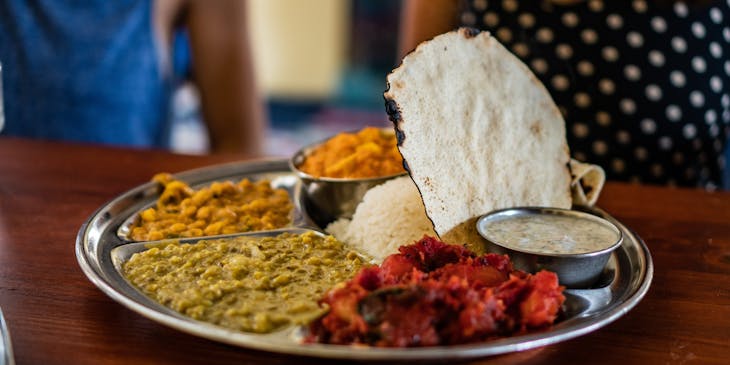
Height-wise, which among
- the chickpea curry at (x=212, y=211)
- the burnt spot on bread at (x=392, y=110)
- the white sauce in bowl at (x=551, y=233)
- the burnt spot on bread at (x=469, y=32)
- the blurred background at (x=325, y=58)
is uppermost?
the burnt spot on bread at (x=469, y=32)

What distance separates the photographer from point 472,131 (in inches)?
68.3

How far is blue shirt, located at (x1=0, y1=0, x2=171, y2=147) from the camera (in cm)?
301

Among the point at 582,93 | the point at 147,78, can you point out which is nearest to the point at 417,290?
the point at 582,93

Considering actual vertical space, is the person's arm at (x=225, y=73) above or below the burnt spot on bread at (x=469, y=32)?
below

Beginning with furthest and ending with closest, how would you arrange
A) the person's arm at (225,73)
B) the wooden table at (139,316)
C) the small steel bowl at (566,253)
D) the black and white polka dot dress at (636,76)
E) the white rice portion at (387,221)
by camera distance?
1. the person's arm at (225,73)
2. the black and white polka dot dress at (636,76)
3. the white rice portion at (387,221)
4. the small steel bowl at (566,253)
5. the wooden table at (139,316)

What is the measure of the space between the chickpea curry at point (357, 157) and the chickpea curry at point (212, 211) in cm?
15

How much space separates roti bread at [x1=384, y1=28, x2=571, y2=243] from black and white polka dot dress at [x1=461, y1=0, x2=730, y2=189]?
1.09 meters

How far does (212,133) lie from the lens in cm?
343

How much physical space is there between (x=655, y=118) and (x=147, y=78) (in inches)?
86.4

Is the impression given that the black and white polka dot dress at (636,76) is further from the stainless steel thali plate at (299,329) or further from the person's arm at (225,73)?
the person's arm at (225,73)

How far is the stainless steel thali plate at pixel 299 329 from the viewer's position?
1.12 metres

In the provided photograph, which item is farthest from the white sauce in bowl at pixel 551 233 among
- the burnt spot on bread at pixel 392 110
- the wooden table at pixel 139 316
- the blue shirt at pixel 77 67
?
the blue shirt at pixel 77 67

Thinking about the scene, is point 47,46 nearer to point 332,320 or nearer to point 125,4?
point 125,4

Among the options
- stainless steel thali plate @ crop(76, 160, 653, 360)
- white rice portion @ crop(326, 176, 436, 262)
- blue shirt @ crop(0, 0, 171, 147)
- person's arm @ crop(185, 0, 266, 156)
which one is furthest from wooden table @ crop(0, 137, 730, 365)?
person's arm @ crop(185, 0, 266, 156)
